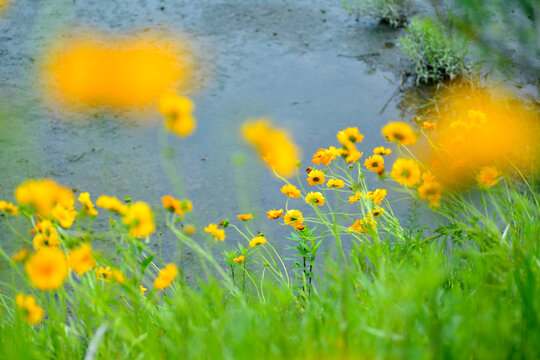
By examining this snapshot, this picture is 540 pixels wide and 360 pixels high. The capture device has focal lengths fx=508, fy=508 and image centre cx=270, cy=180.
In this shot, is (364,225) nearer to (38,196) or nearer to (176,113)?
(176,113)

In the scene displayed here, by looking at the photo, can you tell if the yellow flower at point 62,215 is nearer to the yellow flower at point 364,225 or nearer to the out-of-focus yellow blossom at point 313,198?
the out-of-focus yellow blossom at point 313,198

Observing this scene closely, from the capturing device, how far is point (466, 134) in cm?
121

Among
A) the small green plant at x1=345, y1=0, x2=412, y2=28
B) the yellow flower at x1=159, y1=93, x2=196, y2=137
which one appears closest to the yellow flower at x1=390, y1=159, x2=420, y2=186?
the yellow flower at x1=159, y1=93, x2=196, y2=137

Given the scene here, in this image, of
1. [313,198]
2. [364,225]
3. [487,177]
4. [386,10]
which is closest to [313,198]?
[313,198]

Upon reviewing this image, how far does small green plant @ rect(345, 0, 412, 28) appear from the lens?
9.66 feet

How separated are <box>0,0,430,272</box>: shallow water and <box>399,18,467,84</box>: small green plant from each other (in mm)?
136

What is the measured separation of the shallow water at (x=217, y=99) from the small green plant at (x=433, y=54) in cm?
14

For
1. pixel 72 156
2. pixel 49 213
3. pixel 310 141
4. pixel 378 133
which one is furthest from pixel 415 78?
pixel 49 213

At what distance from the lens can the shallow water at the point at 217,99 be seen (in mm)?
2100

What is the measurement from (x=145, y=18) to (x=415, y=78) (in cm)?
161

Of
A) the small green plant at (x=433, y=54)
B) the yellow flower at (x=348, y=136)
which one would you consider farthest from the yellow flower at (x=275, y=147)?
the small green plant at (x=433, y=54)

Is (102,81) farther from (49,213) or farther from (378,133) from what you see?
(49,213)

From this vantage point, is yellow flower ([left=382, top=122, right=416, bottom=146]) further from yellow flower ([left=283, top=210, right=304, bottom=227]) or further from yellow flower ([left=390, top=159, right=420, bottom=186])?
yellow flower ([left=283, top=210, right=304, bottom=227])

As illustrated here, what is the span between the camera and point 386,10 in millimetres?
2936
